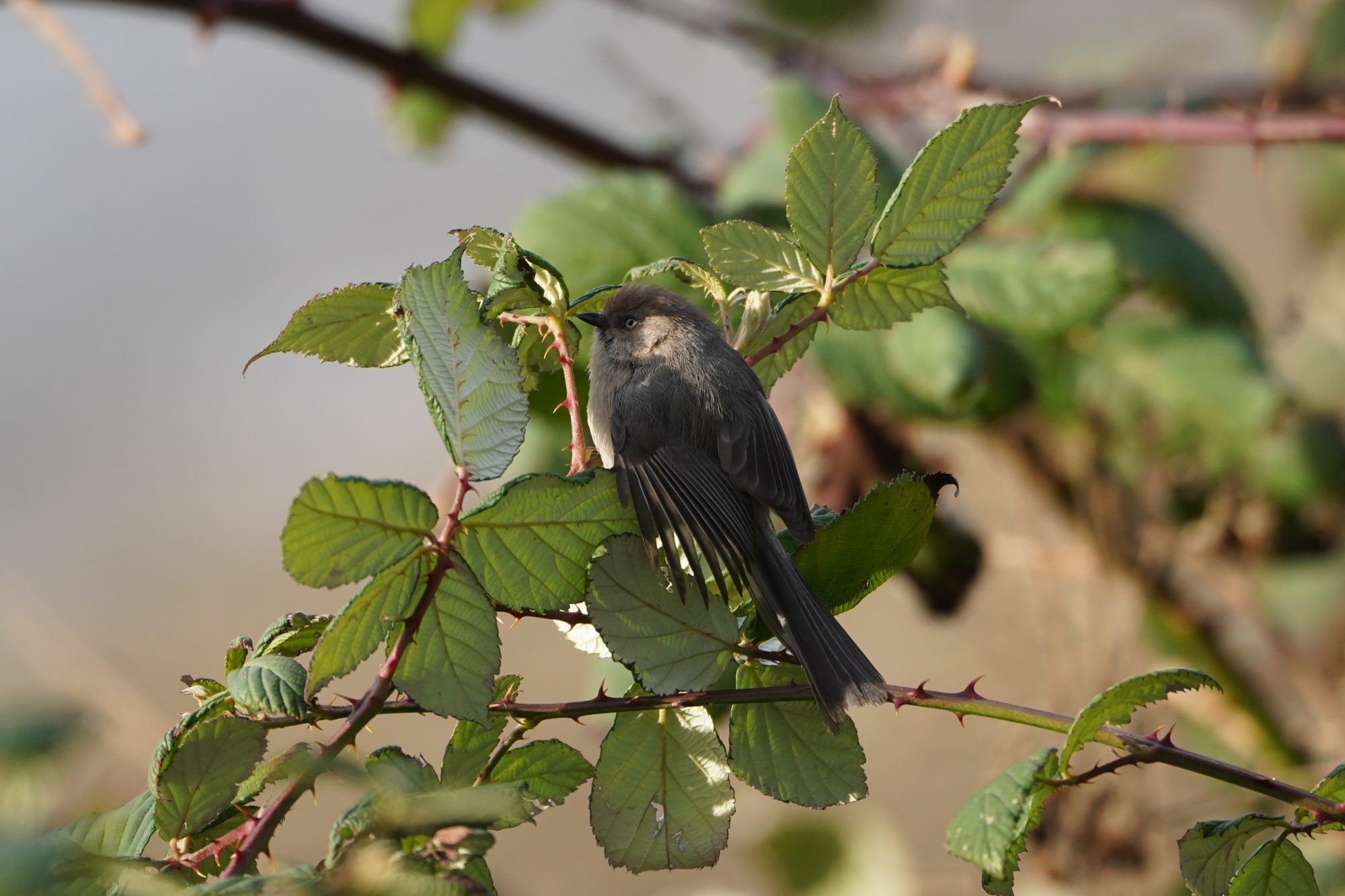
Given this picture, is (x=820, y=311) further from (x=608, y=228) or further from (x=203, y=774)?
(x=608, y=228)

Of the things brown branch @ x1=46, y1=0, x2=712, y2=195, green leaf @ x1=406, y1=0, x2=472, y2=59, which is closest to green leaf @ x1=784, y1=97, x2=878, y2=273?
brown branch @ x1=46, y1=0, x2=712, y2=195

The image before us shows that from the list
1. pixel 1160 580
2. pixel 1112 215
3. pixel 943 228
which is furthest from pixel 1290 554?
pixel 943 228

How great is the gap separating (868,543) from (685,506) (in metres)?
0.35

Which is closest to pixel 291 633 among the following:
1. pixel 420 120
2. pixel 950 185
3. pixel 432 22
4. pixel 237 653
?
pixel 237 653

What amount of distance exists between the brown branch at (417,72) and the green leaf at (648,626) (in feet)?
6.16

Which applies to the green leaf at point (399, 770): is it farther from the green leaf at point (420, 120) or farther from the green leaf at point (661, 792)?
the green leaf at point (420, 120)

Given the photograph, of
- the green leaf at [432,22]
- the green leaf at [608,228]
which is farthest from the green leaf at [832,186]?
the green leaf at [432,22]

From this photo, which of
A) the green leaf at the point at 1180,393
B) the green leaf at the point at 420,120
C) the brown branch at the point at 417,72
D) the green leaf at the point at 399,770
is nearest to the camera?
the green leaf at the point at 399,770

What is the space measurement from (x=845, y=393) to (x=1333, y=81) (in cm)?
149

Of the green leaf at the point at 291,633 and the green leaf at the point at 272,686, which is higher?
the green leaf at the point at 291,633

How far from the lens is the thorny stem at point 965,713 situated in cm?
85

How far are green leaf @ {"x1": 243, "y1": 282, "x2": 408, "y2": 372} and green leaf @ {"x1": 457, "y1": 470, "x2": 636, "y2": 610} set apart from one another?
A: 0.18 m

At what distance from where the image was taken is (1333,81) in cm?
278

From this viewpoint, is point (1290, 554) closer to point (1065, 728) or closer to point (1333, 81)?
point (1333, 81)
